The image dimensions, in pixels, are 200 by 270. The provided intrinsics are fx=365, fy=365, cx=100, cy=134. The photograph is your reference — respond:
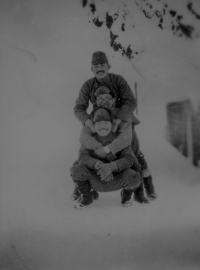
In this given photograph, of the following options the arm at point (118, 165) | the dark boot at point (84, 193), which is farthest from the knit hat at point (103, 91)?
the dark boot at point (84, 193)

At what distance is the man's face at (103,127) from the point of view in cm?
128

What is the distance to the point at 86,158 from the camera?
50.9 inches

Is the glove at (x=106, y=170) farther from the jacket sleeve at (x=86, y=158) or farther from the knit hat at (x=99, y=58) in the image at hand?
the knit hat at (x=99, y=58)

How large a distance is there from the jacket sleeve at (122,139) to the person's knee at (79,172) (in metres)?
0.12

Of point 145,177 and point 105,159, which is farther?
point 145,177

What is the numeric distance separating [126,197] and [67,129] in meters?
0.34

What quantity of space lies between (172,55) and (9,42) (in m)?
0.62

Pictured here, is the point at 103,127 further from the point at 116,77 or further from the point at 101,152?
the point at 116,77

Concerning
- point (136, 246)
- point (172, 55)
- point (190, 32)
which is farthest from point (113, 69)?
point (136, 246)

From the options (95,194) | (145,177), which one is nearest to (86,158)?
(95,194)

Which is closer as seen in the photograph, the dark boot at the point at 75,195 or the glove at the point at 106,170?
the glove at the point at 106,170

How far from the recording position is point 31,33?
138 cm

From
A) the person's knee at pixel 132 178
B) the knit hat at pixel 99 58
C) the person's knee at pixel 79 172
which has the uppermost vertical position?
the knit hat at pixel 99 58

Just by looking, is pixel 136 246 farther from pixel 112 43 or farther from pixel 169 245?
pixel 112 43
